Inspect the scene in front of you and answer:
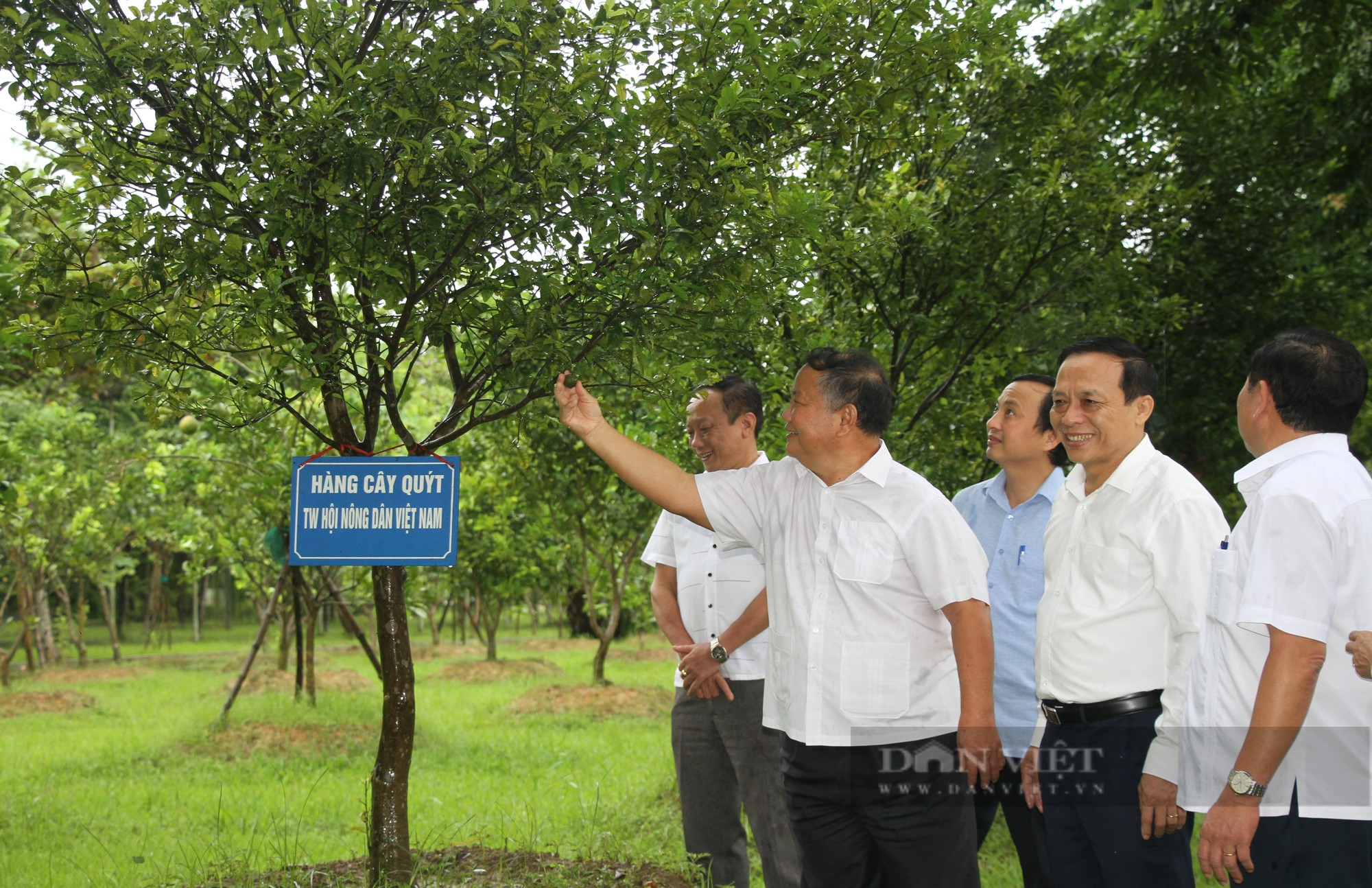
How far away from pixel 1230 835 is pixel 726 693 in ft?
6.81

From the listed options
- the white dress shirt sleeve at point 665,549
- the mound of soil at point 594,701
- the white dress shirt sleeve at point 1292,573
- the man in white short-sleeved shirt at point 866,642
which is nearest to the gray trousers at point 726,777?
the white dress shirt sleeve at point 665,549

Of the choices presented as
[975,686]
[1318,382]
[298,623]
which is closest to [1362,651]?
[1318,382]

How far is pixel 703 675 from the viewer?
4250 millimetres

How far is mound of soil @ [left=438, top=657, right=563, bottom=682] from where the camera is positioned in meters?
17.5

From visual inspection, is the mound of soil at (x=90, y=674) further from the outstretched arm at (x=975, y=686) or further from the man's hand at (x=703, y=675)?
the outstretched arm at (x=975, y=686)

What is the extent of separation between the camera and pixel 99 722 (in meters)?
12.7

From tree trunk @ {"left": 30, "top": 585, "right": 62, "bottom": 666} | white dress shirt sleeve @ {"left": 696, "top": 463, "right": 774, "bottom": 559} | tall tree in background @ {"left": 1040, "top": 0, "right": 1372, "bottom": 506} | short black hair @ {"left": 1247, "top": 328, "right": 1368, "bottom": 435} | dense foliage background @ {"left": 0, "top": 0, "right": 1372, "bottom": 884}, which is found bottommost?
tree trunk @ {"left": 30, "top": 585, "right": 62, "bottom": 666}

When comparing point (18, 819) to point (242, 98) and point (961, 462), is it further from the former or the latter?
point (961, 462)

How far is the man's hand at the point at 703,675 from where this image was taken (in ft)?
13.9

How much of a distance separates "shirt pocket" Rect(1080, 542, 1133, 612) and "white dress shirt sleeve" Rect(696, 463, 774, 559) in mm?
976

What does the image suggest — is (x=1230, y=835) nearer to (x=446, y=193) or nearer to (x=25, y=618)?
(x=446, y=193)

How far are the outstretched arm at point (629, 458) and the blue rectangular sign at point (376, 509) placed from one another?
512 mm

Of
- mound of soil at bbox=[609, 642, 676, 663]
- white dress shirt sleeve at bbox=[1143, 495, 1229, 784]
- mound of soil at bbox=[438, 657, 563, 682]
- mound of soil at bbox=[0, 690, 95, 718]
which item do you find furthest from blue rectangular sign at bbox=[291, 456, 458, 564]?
mound of soil at bbox=[609, 642, 676, 663]

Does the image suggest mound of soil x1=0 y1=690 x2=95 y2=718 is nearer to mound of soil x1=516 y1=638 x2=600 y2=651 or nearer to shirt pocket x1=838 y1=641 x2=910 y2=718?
mound of soil x1=516 y1=638 x2=600 y2=651
